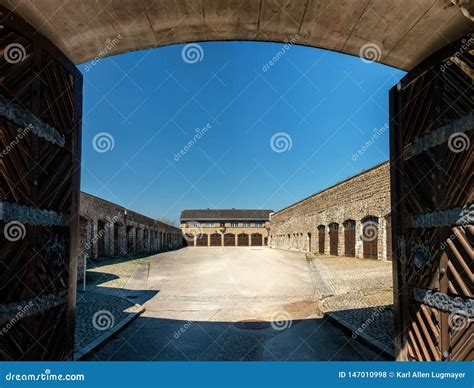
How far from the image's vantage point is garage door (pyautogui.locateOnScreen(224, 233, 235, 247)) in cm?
6471

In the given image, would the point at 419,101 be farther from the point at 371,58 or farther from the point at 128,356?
the point at 128,356

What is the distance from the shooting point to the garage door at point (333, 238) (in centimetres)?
2532

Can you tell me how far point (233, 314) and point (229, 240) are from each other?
5716cm

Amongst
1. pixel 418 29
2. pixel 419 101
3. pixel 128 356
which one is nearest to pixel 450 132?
pixel 419 101

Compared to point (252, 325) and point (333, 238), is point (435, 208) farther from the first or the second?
point (333, 238)

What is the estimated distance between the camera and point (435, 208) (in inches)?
143

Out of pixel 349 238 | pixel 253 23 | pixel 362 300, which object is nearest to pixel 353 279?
pixel 362 300

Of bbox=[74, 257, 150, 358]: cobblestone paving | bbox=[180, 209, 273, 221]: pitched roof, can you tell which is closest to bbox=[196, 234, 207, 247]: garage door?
bbox=[180, 209, 273, 221]: pitched roof

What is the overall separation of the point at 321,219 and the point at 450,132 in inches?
1029

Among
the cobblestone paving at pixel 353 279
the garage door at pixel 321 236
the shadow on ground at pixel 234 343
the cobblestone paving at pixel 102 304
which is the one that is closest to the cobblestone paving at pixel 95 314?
→ the cobblestone paving at pixel 102 304

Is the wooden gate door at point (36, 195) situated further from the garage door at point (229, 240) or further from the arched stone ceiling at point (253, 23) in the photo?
the garage door at point (229, 240)

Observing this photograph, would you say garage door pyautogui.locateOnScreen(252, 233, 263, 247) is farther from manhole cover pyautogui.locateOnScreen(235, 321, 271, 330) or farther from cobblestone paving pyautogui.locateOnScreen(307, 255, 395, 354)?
manhole cover pyautogui.locateOnScreen(235, 321, 271, 330)

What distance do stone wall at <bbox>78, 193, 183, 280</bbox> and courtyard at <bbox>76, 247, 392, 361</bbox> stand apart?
4.47m

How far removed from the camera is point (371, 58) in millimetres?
4219
